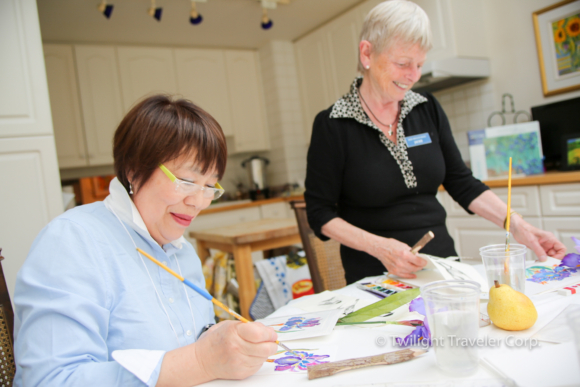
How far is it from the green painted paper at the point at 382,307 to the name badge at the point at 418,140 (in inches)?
28.0

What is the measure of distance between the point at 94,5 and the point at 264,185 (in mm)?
2427

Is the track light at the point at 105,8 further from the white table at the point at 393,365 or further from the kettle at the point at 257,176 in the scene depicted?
the white table at the point at 393,365

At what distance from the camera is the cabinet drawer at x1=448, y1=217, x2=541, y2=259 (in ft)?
9.22

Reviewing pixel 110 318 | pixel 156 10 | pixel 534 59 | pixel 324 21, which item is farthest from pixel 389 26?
pixel 324 21

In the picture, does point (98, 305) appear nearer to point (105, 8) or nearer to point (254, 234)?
point (254, 234)

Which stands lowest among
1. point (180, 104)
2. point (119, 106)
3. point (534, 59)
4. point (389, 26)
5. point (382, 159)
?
point (382, 159)

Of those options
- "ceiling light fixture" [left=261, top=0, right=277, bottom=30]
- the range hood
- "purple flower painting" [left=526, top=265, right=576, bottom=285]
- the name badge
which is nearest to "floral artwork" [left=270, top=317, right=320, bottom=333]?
"purple flower painting" [left=526, top=265, right=576, bottom=285]

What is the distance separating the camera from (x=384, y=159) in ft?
4.76

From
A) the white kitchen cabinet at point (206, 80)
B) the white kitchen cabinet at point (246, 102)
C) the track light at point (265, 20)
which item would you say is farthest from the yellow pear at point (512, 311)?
the white kitchen cabinet at point (246, 102)

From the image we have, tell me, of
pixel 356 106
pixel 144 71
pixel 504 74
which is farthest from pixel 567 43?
pixel 144 71

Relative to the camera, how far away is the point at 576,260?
1.08m

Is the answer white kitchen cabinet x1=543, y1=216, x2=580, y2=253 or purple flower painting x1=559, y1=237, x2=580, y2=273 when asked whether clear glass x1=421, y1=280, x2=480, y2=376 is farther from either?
white kitchen cabinet x1=543, y1=216, x2=580, y2=253

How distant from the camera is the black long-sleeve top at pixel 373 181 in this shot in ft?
4.69

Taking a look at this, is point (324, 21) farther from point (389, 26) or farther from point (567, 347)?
point (567, 347)
